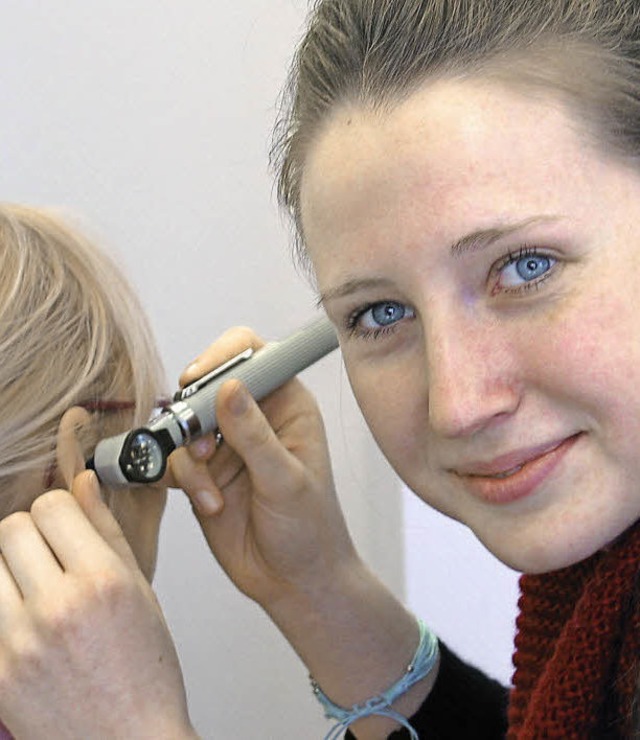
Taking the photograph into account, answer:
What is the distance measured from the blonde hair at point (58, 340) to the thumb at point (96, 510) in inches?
1.8

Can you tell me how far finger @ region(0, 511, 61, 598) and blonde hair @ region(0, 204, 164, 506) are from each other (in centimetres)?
5

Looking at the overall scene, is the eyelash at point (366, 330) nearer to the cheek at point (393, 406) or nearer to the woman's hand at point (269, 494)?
the cheek at point (393, 406)

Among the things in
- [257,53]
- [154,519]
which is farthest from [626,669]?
[257,53]

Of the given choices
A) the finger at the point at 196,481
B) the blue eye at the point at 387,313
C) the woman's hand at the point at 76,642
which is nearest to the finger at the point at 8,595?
the woman's hand at the point at 76,642

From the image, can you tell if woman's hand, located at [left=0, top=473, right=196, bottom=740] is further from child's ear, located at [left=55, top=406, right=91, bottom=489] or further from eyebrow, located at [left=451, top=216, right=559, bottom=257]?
eyebrow, located at [left=451, top=216, right=559, bottom=257]

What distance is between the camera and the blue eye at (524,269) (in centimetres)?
57

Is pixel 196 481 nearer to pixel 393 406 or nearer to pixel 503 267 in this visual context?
pixel 393 406

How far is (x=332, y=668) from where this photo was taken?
34.9 inches

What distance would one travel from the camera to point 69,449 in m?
0.75

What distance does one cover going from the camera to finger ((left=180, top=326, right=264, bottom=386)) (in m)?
0.82

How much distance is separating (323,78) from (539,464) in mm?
265

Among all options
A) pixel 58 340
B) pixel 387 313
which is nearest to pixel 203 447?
pixel 58 340

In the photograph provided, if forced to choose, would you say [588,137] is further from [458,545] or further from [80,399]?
[458,545]

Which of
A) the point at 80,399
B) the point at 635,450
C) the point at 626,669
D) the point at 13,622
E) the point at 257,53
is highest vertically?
the point at 257,53
